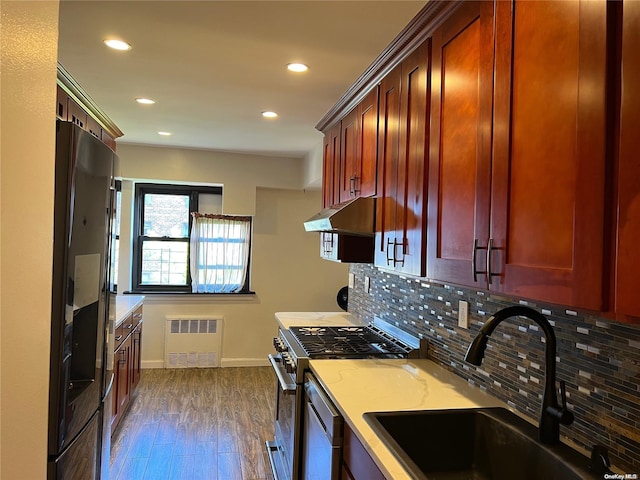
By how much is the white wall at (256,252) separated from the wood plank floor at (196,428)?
520mm

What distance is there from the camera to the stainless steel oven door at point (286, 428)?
2283 millimetres

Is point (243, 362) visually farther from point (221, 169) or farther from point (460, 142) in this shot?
point (460, 142)

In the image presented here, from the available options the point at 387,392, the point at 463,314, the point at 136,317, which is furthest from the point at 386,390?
the point at 136,317

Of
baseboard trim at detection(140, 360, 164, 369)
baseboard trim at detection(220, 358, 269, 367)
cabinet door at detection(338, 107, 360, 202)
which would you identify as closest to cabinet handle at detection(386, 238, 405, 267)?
cabinet door at detection(338, 107, 360, 202)

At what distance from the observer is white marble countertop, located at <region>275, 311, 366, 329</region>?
10.4 ft

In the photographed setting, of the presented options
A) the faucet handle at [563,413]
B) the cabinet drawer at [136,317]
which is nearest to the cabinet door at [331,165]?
the cabinet drawer at [136,317]

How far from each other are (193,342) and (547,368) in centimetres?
459

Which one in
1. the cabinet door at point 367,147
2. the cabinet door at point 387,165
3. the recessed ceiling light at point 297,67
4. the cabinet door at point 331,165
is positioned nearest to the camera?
the cabinet door at point 387,165

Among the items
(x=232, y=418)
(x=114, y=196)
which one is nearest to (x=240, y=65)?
(x=114, y=196)

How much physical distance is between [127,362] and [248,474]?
1.41 meters

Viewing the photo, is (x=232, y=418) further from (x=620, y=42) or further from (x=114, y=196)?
(x=620, y=42)

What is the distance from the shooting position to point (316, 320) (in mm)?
3324

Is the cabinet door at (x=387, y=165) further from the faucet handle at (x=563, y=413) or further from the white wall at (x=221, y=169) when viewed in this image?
the white wall at (x=221, y=169)

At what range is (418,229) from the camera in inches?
71.7
